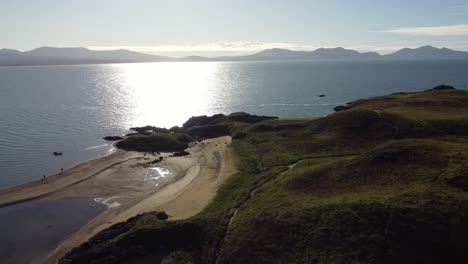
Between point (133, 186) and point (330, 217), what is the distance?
39.8 meters

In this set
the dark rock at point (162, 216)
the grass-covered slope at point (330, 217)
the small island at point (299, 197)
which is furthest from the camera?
the dark rock at point (162, 216)

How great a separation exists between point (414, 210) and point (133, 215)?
35703 millimetres

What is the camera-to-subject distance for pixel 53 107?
168 m

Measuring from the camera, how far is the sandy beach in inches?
2162

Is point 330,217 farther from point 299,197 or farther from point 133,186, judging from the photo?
point 133,186

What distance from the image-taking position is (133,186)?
69.4 metres

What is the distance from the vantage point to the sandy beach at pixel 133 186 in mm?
54906

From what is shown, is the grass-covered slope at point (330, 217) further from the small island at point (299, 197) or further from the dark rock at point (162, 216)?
the dark rock at point (162, 216)

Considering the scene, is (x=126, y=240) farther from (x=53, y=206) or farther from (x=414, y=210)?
(x=414, y=210)

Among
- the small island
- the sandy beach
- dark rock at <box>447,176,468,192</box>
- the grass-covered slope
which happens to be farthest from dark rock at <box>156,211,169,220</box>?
dark rock at <box>447,176,468,192</box>

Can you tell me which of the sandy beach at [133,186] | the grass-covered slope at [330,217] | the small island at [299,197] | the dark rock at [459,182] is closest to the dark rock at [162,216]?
the small island at [299,197]

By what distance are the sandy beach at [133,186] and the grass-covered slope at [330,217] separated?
4355 millimetres

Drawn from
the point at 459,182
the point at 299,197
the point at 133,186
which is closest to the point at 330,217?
the point at 299,197

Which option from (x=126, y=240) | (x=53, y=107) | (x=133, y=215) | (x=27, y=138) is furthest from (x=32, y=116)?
(x=126, y=240)
